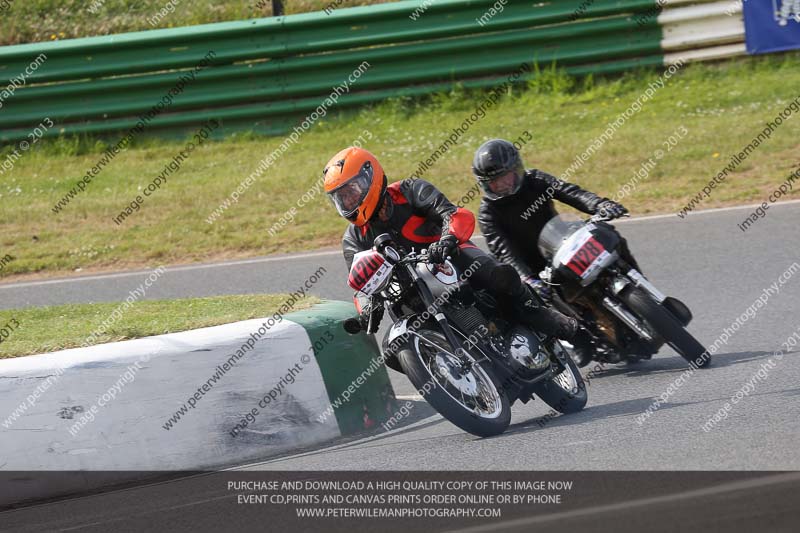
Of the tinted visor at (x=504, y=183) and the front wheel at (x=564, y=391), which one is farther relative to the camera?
the tinted visor at (x=504, y=183)

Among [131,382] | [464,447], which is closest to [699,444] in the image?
[464,447]

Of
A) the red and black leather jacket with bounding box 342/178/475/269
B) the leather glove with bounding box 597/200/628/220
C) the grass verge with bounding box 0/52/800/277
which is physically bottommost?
the grass verge with bounding box 0/52/800/277

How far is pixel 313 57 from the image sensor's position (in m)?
15.5

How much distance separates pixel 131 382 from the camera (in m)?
6.02

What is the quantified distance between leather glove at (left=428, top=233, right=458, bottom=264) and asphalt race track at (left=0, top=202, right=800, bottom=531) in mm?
1019

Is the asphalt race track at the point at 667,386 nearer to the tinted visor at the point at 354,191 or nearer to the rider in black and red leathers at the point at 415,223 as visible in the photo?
the rider in black and red leathers at the point at 415,223

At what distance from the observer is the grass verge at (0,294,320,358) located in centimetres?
639

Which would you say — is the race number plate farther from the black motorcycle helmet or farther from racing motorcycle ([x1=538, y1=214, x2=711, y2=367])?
the black motorcycle helmet

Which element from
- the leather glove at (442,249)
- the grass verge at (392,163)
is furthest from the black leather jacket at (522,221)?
the grass verge at (392,163)

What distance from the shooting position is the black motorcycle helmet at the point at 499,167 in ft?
22.9

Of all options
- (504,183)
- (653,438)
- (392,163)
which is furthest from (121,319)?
(392,163)

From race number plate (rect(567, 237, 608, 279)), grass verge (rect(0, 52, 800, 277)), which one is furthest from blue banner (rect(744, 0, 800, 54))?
race number plate (rect(567, 237, 608, 279))

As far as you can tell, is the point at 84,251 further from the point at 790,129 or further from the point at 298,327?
the point at 790,129

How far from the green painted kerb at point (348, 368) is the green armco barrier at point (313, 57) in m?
9.08
